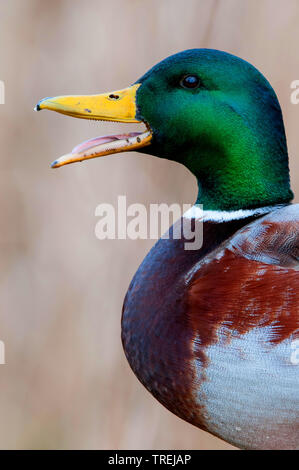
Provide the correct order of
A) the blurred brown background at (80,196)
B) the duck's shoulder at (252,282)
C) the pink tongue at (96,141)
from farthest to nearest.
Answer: the blurred brown background at (80,196) < the pink tongue at (96,141) < the duck's shoulder at (252,282)

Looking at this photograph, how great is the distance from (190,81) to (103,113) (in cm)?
17

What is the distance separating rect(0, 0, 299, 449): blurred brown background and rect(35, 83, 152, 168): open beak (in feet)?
2.31

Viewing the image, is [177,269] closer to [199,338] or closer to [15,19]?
[199,338]

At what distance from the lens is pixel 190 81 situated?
1298mm

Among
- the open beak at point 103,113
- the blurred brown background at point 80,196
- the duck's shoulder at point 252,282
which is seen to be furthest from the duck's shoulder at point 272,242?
the blurred brown background at point 80,196

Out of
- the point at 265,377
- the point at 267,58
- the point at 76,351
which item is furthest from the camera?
the point at 76,351

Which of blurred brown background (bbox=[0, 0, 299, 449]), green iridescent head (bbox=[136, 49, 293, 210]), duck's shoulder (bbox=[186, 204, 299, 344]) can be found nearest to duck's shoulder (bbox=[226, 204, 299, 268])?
duck's shoulder (bbox=[186, 204, 299, 344])

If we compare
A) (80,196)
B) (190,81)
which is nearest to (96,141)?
(190,81)

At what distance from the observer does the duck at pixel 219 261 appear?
1.10 metres

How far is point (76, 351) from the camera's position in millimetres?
2238

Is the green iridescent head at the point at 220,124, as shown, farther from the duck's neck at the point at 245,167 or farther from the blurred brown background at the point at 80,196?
the blurred brown background at the point at 80,196

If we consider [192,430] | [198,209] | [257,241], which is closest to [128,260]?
[192,430]

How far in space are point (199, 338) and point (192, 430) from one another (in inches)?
46.5

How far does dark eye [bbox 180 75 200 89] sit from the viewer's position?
1295mm
